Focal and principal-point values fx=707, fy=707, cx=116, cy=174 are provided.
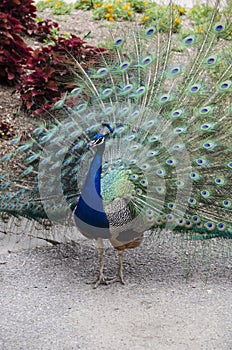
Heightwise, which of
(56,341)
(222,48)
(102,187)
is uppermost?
(222,48)

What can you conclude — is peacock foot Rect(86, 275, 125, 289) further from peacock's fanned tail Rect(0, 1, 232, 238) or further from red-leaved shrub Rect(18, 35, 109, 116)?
red-leaved shrub Rect(18, 35, 109, 116)

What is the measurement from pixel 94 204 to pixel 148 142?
0.56 meters

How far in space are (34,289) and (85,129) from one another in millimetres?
1151

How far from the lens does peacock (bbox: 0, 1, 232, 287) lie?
454 cm

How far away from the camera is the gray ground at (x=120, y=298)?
4199 mm

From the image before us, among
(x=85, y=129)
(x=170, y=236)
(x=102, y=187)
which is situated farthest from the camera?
(x=170, y=236)

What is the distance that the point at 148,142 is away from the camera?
15.3 ft

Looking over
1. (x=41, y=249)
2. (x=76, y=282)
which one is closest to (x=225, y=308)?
(x=76, y=282)

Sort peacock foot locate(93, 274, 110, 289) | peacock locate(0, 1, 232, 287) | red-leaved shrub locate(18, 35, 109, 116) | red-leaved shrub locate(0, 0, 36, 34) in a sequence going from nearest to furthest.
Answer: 1. peacock locate(0, 1, 232, 287)
2. peacock foot locate(93, 274, 110, 289)
3. red-leaved shrub locate(18, 35, 109, 116)
4. red-leaved shrub locate(0, 0, 36, 34)

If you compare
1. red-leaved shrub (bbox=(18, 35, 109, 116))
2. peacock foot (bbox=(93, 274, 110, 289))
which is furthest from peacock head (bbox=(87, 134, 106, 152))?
red-leaved shrub (bbox=(18, 35, 109, 116))

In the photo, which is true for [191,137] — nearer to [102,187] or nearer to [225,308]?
[102,187]

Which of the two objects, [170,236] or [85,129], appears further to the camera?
[170,236]

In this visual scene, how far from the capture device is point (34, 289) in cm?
482

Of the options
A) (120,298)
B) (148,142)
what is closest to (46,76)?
(148,142)
